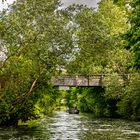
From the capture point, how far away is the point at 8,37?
34.0 metres

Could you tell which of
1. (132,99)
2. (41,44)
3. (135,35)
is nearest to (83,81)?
(132,99)

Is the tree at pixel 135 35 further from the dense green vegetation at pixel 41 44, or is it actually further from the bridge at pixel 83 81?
the bridge at pixel 83 81

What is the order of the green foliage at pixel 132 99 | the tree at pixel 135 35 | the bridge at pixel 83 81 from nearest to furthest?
1. the tree at pixel 135 35
2. the green foliage at pixel 132 99
3. the bridge at pixel 83 81

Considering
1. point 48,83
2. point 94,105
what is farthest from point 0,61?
point 94,105

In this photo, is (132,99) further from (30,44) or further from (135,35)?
(135,35)

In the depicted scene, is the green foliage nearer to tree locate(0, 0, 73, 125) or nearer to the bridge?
the bridge

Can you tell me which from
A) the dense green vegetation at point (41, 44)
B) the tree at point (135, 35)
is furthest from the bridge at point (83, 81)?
the tree at point (135, 35)

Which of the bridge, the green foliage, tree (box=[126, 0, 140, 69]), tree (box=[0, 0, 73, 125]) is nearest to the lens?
tree (box=[126, 0, 140, 69])

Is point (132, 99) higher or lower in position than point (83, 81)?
lower

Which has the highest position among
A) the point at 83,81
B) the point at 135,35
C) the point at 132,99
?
the point at 83,81

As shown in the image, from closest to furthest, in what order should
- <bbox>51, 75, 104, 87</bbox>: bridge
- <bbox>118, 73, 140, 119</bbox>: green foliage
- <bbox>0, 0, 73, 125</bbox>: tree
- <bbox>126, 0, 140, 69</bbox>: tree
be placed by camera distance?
<bbox>126, 0, 140, 69</bbox>: tree < <bbox>0, 0, 73, 125</bbox>: tree < <bbox>118, 73, 140, 119</bbox>: green foliage < <bbox>51, 75, 104, 87</bbox>: bridge

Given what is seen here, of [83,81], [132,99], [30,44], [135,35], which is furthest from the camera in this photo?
[83,81]

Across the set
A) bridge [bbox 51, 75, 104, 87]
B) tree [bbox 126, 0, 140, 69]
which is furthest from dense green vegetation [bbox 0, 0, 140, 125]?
bridge [bbox 51, 75, 104, 87]

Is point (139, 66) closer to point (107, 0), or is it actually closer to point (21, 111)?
point (21, 111)
